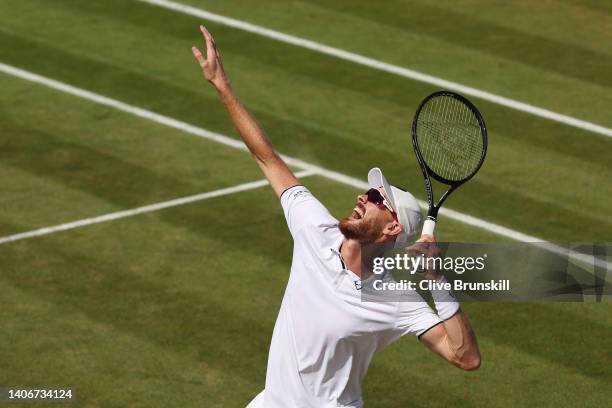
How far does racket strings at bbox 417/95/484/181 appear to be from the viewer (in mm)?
9109

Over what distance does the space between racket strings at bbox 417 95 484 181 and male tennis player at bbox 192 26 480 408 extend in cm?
174

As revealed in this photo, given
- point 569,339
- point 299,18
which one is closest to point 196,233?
point 569,339

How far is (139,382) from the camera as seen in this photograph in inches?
399

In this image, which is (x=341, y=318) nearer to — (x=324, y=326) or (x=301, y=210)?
(x=324, y=326)

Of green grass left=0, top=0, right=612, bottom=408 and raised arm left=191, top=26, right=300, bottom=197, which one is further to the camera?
green grass left=0, top=0, right=612, bottom=408

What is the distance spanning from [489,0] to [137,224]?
8.27m

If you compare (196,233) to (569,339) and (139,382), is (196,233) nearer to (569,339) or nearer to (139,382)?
(139,382)

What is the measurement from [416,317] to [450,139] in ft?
8.75

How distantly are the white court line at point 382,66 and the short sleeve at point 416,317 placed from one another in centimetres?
852

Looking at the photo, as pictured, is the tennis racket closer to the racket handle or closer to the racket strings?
the racket strings

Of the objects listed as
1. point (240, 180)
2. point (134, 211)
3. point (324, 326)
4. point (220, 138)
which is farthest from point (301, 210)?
point (220, 138)

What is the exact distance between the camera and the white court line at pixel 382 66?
1534cm

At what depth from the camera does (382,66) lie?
55.0 ft

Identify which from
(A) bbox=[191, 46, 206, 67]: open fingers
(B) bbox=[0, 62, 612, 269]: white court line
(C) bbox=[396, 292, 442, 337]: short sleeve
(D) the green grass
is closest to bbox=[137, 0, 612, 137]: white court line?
(D) the green grass
